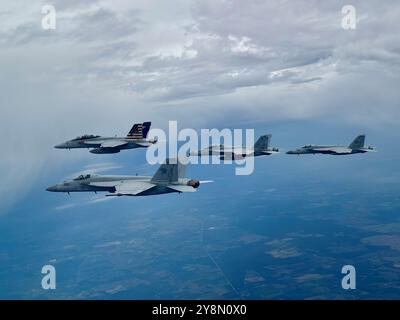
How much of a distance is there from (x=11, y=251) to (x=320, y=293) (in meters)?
76.8

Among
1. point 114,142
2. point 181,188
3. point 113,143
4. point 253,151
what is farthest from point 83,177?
point 253,151

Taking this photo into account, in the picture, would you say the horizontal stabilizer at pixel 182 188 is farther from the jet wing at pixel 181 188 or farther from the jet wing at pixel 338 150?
the jet wing at pixel 338 150

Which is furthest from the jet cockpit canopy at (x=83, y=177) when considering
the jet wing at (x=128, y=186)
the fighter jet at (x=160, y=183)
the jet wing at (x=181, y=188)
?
the jet wing at (x=181, y=188)

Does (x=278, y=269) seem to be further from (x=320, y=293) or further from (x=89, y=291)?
(x=89, y=291)

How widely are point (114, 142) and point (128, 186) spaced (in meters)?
11.0

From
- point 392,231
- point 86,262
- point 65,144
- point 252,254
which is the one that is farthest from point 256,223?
point 65,144

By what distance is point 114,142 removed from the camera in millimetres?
41562

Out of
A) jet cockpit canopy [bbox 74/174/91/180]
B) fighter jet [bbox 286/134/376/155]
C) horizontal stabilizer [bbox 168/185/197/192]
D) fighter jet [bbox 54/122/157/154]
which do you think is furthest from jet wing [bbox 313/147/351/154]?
jet cockpit canopy [bbox 74/174/91/180]

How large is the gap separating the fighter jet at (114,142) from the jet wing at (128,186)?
6.55 metres

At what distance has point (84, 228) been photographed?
118 meters

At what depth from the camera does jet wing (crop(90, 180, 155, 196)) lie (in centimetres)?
2928

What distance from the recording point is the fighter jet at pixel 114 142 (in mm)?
41281

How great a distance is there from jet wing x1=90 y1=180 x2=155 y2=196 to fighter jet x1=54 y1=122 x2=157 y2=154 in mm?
6548

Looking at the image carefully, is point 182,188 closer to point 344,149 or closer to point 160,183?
point 160,183
